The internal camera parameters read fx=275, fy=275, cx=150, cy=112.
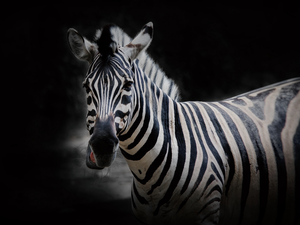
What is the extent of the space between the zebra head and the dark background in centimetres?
321

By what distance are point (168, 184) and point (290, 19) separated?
4.42 m

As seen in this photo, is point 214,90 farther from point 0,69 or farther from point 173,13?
point 0,69

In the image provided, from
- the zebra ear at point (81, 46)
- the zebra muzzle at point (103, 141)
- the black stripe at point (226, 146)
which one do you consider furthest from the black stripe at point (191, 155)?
the zebra ear at point (81, 46)

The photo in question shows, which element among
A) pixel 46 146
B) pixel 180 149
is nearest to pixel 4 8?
pixel 46 146

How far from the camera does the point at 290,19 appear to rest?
16.4ft

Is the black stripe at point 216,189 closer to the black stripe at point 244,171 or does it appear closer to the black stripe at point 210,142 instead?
the black stripe at point 210,142

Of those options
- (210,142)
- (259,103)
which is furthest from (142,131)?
(259,103)

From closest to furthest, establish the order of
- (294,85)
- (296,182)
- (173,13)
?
(296,182), (294,85), (173,13)

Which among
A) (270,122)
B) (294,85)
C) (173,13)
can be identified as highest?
(173,13)

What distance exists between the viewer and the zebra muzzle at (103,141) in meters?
1.71

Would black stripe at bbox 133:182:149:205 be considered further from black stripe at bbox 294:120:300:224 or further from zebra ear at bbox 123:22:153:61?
black stripe at bbox 294:120:300:224

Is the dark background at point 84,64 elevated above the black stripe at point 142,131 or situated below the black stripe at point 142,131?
above

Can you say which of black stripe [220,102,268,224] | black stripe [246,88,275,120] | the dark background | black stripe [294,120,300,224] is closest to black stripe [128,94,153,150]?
black stripe [220,102,268,224]

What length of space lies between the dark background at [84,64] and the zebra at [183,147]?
9.72 feet
